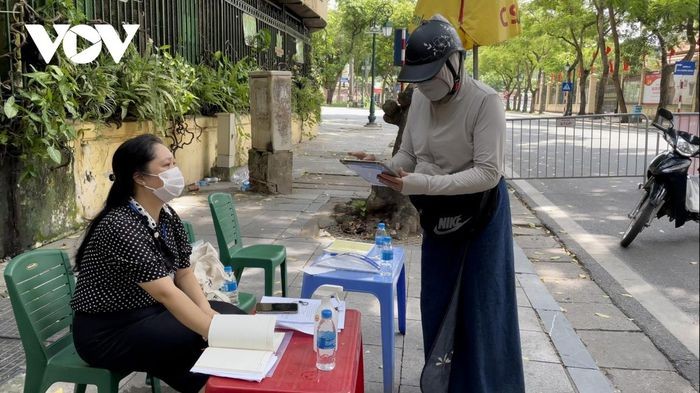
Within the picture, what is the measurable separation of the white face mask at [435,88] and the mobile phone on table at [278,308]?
1.04 m

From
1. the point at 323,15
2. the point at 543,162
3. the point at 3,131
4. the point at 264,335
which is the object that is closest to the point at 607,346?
the point at 264,335

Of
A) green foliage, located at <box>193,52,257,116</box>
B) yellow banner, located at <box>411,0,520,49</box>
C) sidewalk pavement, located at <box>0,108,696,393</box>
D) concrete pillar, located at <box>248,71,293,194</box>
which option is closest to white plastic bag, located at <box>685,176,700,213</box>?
sidewalk pavement, located at <box>0,108,696,393</box>

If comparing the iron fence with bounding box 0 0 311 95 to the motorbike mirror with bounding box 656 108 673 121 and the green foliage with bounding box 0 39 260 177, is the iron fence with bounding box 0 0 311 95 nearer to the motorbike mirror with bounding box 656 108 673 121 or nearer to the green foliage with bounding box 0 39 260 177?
the green foliage with bounding box 0 39 260 177

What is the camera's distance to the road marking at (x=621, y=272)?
14.4 feet

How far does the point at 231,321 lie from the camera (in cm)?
219

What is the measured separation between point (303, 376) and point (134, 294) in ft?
2.70

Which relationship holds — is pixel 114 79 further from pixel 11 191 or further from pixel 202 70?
pixel 202 70

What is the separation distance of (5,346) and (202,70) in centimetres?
667

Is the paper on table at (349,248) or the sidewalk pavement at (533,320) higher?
the paper on table at (349,248)

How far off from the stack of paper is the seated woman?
0.97 ft

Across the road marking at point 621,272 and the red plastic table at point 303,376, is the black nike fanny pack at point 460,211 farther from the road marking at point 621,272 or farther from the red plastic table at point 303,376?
the road marking at point 621,272

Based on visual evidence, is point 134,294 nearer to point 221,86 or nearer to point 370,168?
point 370,168

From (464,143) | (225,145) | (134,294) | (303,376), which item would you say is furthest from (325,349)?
(225,145)

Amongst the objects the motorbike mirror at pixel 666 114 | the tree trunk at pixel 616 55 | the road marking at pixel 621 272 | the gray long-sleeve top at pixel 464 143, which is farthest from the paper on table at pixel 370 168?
the tree trunk at pixel 616 55
